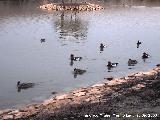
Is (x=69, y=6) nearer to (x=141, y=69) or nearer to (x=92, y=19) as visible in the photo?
(x=92, y=19)

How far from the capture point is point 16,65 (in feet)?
104

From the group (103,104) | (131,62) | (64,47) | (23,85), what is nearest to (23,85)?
(23,85)

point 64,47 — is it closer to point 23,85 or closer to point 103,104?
point 23,85

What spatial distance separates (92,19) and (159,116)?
47.1 meters

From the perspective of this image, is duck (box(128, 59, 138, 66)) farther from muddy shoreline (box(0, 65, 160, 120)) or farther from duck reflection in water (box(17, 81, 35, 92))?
duck reflection in water (box(17, 81, 35, 92))

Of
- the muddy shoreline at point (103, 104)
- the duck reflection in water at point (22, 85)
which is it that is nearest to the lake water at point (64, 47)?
the duck reflection in water at point (22, 85)

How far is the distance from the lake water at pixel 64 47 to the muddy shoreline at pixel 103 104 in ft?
6.66

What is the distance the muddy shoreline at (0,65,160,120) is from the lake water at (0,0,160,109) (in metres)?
2.03

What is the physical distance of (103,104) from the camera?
1947 centimetres

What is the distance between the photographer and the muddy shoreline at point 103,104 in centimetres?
1761

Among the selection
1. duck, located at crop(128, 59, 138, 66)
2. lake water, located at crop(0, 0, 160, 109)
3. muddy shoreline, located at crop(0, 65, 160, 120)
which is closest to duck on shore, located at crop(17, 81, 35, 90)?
lake water, located at crop(0, 0, 160, 109)

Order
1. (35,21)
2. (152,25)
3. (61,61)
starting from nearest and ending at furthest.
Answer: (61,61), (152,25), (35,21)

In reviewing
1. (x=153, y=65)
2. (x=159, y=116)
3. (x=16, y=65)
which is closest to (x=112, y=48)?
(x=153, y=65)

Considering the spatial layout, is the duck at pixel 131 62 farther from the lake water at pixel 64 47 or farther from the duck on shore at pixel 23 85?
the duck on shore at pixel 23 85
